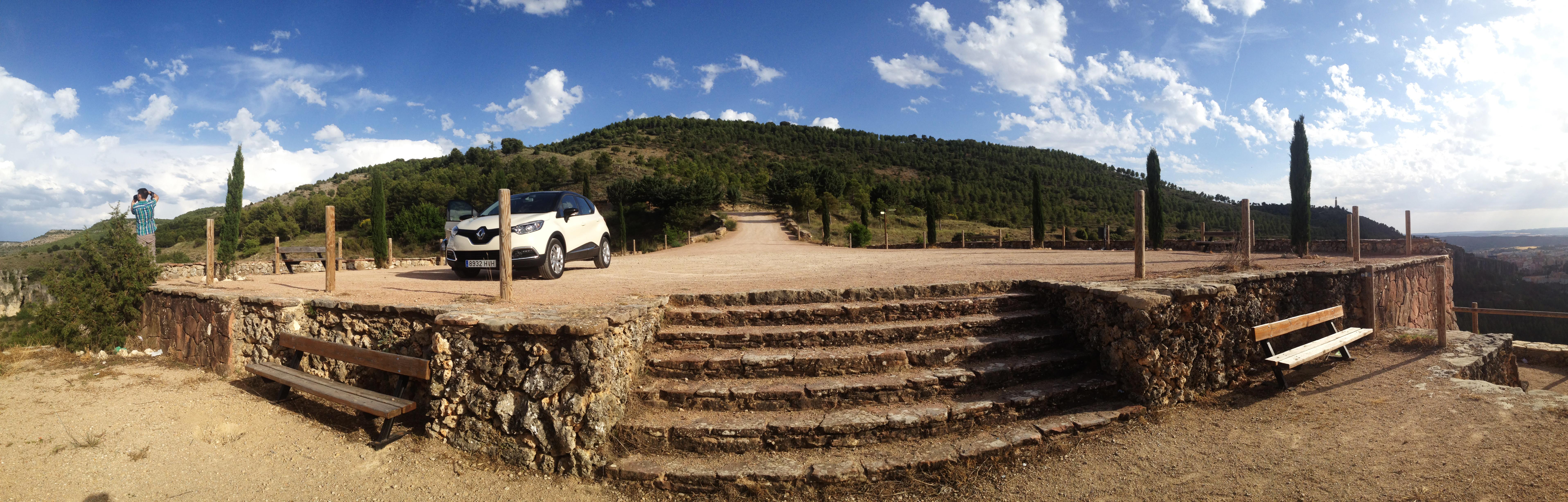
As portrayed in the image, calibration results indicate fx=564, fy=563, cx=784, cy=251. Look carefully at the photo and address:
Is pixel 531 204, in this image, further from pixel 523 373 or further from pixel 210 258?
pixel 523 373

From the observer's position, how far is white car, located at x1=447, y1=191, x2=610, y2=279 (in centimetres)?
799

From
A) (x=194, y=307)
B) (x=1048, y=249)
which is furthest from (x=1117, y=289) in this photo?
(x=1048, y=249)

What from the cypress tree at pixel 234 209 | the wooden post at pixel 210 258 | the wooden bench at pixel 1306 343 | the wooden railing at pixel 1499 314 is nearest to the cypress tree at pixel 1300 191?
the wooden railing at pixel 1499 314

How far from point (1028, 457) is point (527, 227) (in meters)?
7.04

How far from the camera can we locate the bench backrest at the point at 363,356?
4.19m

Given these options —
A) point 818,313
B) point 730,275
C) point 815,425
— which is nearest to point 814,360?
point 815,425

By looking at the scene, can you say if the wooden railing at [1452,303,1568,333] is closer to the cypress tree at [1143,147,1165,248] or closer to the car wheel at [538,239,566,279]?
the cypress tree at [1143,147,1165,248]

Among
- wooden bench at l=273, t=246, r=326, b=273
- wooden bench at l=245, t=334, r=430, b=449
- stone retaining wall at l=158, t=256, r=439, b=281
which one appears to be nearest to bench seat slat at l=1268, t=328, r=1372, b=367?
wooden bench at l=245, t=334, r=430, b=449

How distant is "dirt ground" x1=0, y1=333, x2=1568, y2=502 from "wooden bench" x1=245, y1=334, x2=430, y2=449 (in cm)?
21

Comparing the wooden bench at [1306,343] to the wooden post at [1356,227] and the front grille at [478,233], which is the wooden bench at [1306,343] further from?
the front grille at [478,233]

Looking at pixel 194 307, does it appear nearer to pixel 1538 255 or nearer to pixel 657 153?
pixel 1538 255

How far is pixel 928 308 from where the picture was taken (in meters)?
5.32

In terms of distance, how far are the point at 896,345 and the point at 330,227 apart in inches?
246

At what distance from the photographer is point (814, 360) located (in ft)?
14.3
